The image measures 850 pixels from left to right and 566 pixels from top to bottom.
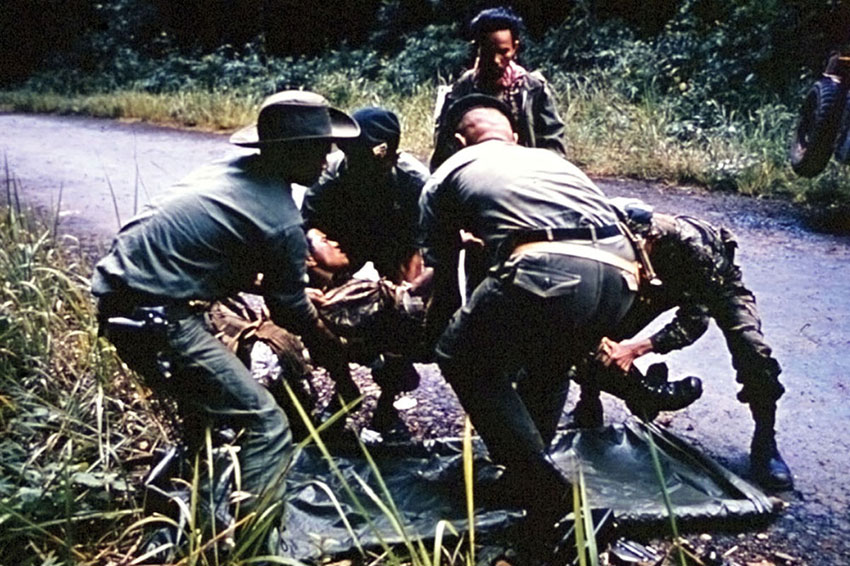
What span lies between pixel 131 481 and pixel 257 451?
781mm

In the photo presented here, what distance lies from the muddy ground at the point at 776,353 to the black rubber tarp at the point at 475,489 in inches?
A: 8.1

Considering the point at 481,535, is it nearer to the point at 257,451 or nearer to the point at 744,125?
the point at 257,451

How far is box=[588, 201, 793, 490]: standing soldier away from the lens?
3646 millimetres

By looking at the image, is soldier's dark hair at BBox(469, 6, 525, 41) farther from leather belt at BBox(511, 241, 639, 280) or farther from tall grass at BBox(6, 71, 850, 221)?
tall grass at BBox(6, 71, 850, 221)

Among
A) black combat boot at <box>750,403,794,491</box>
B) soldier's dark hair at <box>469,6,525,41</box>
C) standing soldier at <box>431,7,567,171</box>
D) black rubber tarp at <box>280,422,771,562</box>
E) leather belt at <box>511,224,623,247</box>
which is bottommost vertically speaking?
black rubber tarp at <box>280,422,771,562</box>

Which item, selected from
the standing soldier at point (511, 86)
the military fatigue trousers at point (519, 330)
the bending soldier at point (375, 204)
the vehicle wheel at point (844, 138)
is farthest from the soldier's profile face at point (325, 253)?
the vehicle wheel at point (844, 138)

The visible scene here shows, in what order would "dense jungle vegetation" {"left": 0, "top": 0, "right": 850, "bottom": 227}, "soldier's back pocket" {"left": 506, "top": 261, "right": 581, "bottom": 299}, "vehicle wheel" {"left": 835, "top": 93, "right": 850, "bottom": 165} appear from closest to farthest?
"soldier's back pocket" {"left": 506, "top": 261, "right": 581, "bottom": 299}, "vehicle wheel" {"left": 835, "top": 93, "right": 850, "bottom": 165}, "dense jungle vegetation" {"left": 0, "top": 0, "right": 850, "bottom": 227}

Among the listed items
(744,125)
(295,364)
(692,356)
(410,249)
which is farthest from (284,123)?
(744,125)

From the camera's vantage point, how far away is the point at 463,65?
1456 centimetres

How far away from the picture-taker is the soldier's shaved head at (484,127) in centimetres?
351

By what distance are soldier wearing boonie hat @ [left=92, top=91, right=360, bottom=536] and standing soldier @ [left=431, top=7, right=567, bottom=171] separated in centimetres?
193

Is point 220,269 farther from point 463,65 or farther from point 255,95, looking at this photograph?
point 255,95

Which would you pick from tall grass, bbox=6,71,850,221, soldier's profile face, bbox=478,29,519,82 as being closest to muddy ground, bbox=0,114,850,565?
tall grass, bbox=6,71,850,221

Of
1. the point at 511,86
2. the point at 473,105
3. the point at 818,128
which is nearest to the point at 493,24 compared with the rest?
the point at 511,86
